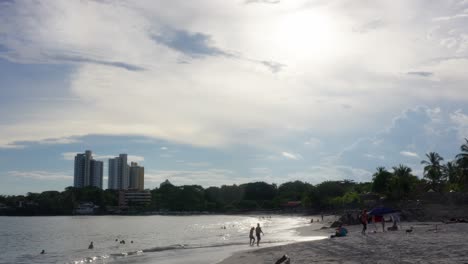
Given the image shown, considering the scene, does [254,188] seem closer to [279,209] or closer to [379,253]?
[279,209]

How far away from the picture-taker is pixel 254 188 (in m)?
198

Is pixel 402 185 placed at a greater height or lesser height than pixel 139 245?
greater

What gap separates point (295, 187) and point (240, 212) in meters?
27.6

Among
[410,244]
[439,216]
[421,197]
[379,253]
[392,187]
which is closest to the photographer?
[379,253]

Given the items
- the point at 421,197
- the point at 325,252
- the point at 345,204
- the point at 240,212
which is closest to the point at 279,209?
the point at 240,212

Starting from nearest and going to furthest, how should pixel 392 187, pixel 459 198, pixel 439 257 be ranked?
pixel 439 257, pixel 459 198, pixel 392 187

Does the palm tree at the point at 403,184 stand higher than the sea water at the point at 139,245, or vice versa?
the palm tree at the point at 403,184

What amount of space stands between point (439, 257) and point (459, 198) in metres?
44.4

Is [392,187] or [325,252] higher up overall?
[392,187]

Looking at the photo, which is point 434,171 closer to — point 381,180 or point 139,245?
point 381,180

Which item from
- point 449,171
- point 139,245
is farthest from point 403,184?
point 139,245

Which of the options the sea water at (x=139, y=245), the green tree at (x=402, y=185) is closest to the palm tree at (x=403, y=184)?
the green tree at (x=402, y=185)

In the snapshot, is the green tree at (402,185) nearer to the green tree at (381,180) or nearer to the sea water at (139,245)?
the green tree at (381,180)

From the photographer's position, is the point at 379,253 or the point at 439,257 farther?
the point at 379,253
